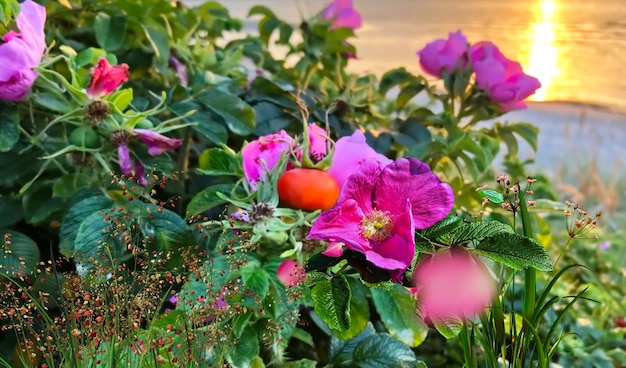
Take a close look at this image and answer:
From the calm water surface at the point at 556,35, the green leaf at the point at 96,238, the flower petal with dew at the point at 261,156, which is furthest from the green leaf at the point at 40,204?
the calm water surface at the point at 556,35

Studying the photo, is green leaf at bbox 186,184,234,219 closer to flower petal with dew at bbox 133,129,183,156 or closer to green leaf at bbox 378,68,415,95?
flower petal with dew at bbox 133,129,183,156

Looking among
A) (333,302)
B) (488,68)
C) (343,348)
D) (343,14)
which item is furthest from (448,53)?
(333,302)

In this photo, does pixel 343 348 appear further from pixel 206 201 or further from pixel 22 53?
pixel 22 53

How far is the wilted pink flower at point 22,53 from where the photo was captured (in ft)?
1.67

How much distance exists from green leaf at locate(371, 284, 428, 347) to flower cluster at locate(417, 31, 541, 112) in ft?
0.93

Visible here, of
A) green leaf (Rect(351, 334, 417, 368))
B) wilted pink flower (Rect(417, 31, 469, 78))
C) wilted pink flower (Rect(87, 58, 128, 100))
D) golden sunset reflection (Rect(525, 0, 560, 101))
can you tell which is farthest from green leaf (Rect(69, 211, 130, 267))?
golden sunset reflection (Rect(525, 0, 560, 101))

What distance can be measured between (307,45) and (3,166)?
410 mm

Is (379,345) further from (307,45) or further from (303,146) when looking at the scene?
(307,45)

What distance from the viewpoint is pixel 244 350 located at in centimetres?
43

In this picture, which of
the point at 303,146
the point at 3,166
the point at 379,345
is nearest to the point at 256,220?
the point at 303,146

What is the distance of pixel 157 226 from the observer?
0.50 metres

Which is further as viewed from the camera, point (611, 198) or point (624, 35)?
point (611, 198)

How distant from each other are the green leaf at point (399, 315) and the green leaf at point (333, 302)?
156mm

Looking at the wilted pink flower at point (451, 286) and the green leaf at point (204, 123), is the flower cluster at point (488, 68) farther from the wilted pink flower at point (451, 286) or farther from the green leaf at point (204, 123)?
the wilted pink flower at point (451, 286)
